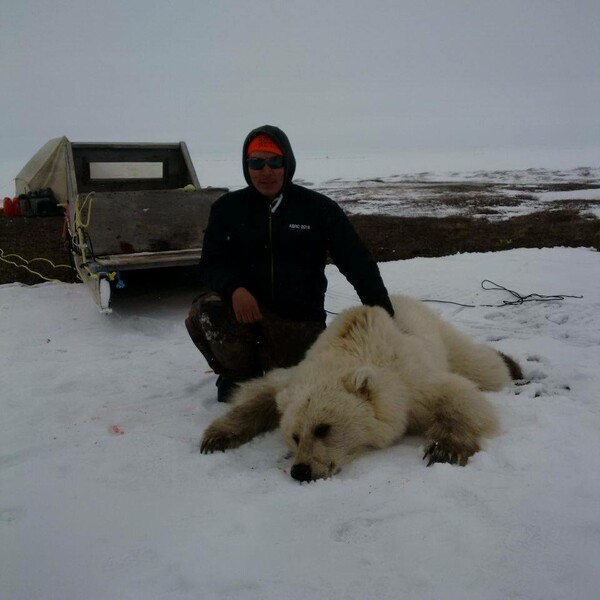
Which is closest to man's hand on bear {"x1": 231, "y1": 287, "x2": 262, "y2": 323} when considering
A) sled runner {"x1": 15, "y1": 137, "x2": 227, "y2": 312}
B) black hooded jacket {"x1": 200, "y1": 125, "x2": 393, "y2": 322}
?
black hooded jacket {"x1": 200, "y1": 125, "x2": 393, "y2": 322}

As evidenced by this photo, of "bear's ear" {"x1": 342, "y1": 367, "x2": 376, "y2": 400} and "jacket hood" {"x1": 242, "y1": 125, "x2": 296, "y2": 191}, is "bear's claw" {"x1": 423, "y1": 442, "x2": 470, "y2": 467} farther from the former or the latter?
"jacket hood" {"x1": 242, "y1": 125, "x2": 296, "y2": 191}

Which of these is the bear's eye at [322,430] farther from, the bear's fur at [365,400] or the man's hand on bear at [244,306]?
the man's hand on bear at [244,306]

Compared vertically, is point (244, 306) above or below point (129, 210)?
below

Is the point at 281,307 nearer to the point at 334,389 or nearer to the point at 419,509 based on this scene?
the point at 334,389

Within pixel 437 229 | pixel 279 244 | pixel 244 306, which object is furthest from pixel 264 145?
pixel 437 229

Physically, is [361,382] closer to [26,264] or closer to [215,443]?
[215,443]

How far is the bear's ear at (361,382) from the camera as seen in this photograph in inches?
109

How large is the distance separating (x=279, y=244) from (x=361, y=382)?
1.41m

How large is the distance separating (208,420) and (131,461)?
2.23ft

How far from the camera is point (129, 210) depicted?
6688mm

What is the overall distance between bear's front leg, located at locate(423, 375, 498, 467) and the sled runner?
367 centimetres

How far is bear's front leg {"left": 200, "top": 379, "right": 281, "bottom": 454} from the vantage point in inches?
120

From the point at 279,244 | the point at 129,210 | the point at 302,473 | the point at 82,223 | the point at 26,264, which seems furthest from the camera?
the point at 26,264

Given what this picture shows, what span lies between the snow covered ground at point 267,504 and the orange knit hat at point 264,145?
1687 mm
